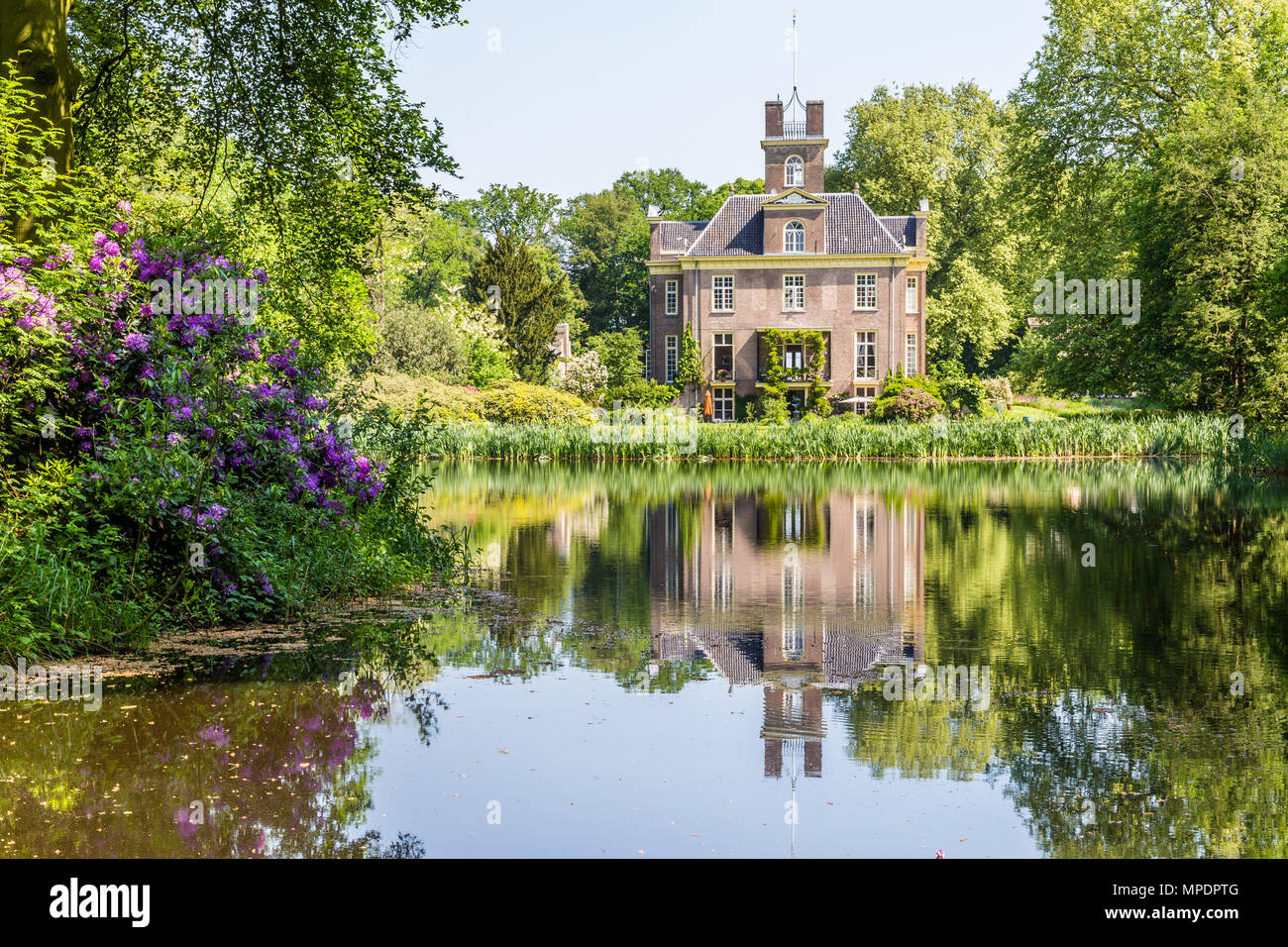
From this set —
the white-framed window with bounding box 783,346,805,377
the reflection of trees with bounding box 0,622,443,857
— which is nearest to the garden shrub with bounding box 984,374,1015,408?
the white-framed window with bounding box 783,346,805,377

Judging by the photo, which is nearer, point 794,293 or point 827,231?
point 794,293

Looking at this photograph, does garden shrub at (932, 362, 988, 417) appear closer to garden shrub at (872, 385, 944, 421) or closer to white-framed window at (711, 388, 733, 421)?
garden shrub at (872, 385, 944, 421)

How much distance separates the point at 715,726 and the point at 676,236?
50755 mm

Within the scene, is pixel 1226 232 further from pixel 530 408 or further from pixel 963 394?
pixel 530 408

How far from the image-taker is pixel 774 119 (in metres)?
54.1

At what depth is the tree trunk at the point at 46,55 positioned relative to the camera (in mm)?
9383

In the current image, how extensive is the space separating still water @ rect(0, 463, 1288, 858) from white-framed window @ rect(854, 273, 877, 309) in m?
39.7

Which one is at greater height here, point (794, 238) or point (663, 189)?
point (663, 189)

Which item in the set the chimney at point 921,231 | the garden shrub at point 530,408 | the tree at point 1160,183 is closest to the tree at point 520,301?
the garden shrub at point 530,408

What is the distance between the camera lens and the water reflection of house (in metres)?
7.84

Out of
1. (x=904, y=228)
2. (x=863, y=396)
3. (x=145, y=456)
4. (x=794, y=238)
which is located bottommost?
(x=145, y=456)

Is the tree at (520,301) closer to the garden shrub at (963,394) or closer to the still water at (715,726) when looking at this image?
the garden shrub at (963,394)

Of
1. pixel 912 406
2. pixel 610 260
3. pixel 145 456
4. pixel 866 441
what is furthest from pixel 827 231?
pixel 145 456
